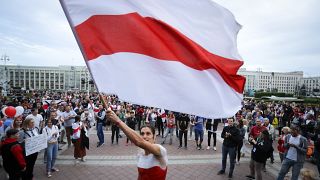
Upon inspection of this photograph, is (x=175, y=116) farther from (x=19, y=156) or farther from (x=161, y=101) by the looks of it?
(x=161, y=101)

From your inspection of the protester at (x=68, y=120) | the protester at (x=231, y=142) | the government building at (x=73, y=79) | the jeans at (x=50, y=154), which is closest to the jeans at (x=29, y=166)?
the jeans at (x=50, y=154)

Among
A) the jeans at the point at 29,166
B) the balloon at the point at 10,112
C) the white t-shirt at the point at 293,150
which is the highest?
the balloon at the point at 10,112

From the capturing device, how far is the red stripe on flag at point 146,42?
310 centimetres

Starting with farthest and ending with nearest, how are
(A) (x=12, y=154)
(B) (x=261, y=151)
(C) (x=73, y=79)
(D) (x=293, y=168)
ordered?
(C) (x=73, y=79) → (B) (x=261, y=151) → (D) (x=293, y=168) → (A) (x=12, y=154)

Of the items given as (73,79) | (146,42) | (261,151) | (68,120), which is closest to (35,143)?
(68,120)

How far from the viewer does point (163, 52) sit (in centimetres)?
330

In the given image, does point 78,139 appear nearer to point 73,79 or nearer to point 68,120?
point 68,120

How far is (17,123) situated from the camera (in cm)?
756

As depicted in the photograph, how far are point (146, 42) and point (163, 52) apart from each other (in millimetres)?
263

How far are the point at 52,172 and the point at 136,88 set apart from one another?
686 cm

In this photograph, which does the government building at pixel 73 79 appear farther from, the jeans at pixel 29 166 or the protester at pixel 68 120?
the jeans at pixel 29 166

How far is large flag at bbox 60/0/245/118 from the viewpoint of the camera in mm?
3021

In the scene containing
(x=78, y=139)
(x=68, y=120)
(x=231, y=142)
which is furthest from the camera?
(x=68, y=120)

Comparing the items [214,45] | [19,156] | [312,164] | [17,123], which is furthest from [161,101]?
[312,164]
